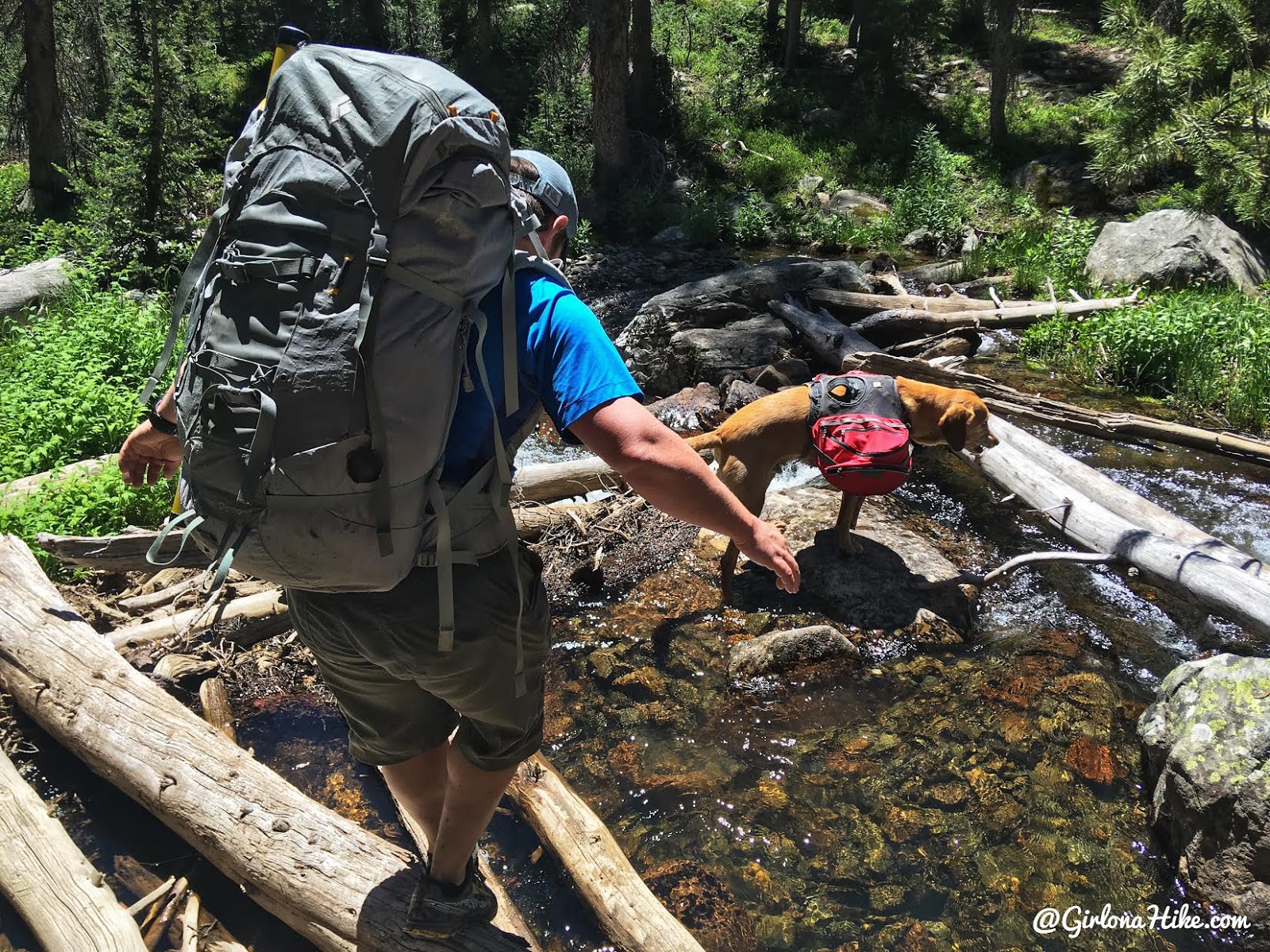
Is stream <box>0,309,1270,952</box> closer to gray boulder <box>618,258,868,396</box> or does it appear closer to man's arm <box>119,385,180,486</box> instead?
man's arm <box>119,385,180,486</box>

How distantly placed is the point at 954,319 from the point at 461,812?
9.72 m

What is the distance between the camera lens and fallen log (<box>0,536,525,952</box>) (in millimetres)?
2994

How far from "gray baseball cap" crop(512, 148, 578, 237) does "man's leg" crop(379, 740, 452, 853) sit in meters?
1.72

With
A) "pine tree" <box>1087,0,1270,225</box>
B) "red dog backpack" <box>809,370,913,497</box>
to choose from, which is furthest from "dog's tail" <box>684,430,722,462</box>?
"pine tree" <box>1087,0,1270,225</box>

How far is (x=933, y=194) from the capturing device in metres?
16.9

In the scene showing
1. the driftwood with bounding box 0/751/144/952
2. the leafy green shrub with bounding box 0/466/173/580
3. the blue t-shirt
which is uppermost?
the blue t-shirt

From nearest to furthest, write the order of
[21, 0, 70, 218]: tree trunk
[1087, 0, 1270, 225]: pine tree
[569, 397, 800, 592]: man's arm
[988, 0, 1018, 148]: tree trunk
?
[569, 397, 800, 592]: man's arm, [1087, 0, 1270, 225]: pine tree, [21, 0, 70, 218]: tree trunk, [988, 0, 1018, 148]: tree trunk

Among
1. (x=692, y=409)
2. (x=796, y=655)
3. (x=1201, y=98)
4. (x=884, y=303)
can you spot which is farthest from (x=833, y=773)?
(x=884, y=303)

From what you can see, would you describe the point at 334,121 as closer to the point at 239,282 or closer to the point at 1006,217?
the point at 239,282

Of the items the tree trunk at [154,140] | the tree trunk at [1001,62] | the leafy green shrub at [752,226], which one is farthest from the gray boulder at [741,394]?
the tree trunk at [1001,62]

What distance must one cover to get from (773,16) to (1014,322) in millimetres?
23725

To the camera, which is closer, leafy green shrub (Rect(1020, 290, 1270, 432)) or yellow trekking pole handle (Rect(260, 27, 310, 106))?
yellow trekking pole handle (Rect(260, 27, 310, 106))

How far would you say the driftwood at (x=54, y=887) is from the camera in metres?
3.12

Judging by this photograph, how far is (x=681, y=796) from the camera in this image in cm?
420
